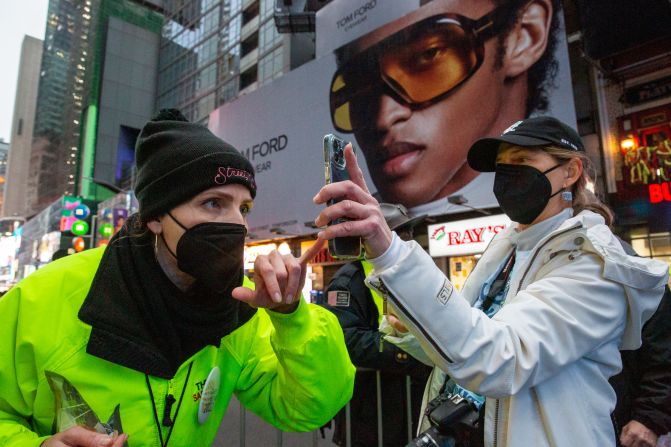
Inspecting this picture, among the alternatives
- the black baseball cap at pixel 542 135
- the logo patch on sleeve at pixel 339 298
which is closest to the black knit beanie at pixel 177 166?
the black baseball cap at pixel 542 135

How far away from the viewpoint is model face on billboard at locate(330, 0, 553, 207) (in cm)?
1177

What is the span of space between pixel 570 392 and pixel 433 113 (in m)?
13.2

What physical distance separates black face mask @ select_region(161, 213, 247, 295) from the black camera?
0.96 meters

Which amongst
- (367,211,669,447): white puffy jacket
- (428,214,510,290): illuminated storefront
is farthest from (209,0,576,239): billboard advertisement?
(367,211,669,447): white puffy jacket

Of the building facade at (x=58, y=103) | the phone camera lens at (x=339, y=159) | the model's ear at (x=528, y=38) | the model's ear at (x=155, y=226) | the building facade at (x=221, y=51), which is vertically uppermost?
the building facade at (x=58, y=103)

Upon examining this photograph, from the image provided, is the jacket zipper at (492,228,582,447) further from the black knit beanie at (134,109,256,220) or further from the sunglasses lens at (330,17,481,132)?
the sunglasses lens at (330,17,481,132)

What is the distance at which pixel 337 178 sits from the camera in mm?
1097

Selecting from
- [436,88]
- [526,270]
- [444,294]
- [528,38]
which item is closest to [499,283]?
[526,270]

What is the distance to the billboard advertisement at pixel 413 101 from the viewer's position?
11.5 metres

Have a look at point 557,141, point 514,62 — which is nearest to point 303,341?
point 557,141

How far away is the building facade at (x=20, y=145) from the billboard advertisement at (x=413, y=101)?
99.5 metres

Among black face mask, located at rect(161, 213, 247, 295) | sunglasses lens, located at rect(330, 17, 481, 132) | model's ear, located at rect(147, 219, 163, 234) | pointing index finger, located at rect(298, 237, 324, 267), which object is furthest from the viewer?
sunglasses lens, located at rect(330, 17, 481, 132)

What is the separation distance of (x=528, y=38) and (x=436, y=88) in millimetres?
3027

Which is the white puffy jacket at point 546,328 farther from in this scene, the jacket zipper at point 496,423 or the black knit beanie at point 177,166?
the black knit beanie at point 177,166
